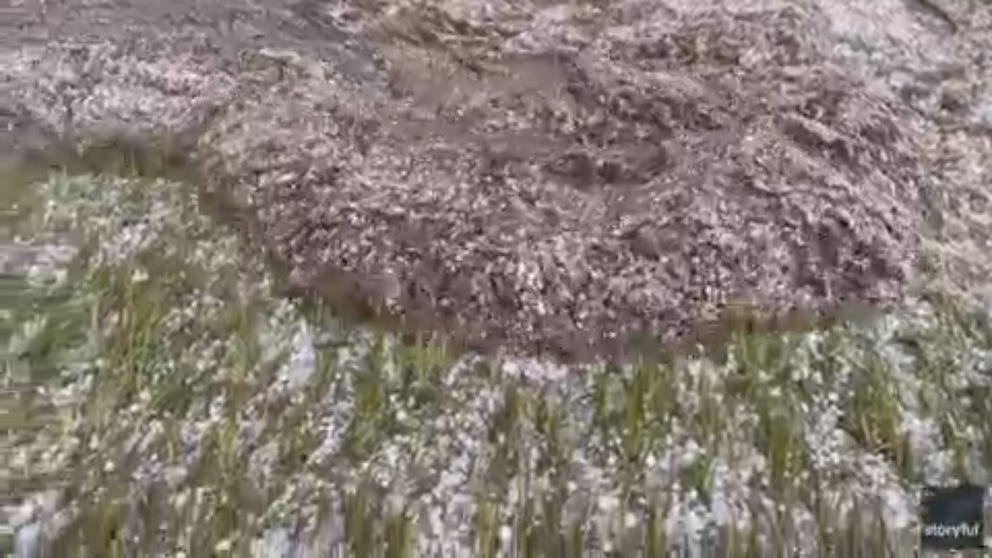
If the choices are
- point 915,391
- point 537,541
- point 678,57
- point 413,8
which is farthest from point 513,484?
point 413,8

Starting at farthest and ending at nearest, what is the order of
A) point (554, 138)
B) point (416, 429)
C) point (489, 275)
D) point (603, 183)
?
1. point (554, 138)
2. point (603, 183)
3. point (489, 275)
4. point (416, 429)

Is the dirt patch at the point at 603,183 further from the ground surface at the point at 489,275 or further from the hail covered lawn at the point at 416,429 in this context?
the hail covered lawn at the point at 416,429

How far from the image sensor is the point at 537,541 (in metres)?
2.76

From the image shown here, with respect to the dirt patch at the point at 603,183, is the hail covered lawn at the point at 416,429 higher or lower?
lower

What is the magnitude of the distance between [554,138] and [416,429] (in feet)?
4.05

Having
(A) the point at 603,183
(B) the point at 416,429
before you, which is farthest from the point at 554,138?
(B) the point at 416,429

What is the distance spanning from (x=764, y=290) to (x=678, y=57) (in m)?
1.14

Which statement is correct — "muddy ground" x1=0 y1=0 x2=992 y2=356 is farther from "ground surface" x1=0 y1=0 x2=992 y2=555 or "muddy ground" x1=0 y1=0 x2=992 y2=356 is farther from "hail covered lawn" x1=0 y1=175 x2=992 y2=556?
"hail covered lawn" x1=0 y1=175 x2=992 y2=556

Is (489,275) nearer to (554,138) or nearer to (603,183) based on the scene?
(603,183)

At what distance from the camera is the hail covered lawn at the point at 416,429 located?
9.11ft

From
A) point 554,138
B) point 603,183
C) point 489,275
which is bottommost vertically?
point 489,275

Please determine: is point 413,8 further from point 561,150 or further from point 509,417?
point 509,417

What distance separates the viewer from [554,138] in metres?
3.60

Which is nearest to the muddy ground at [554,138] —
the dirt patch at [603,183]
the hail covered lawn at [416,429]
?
the dirt patch at [603,183]
